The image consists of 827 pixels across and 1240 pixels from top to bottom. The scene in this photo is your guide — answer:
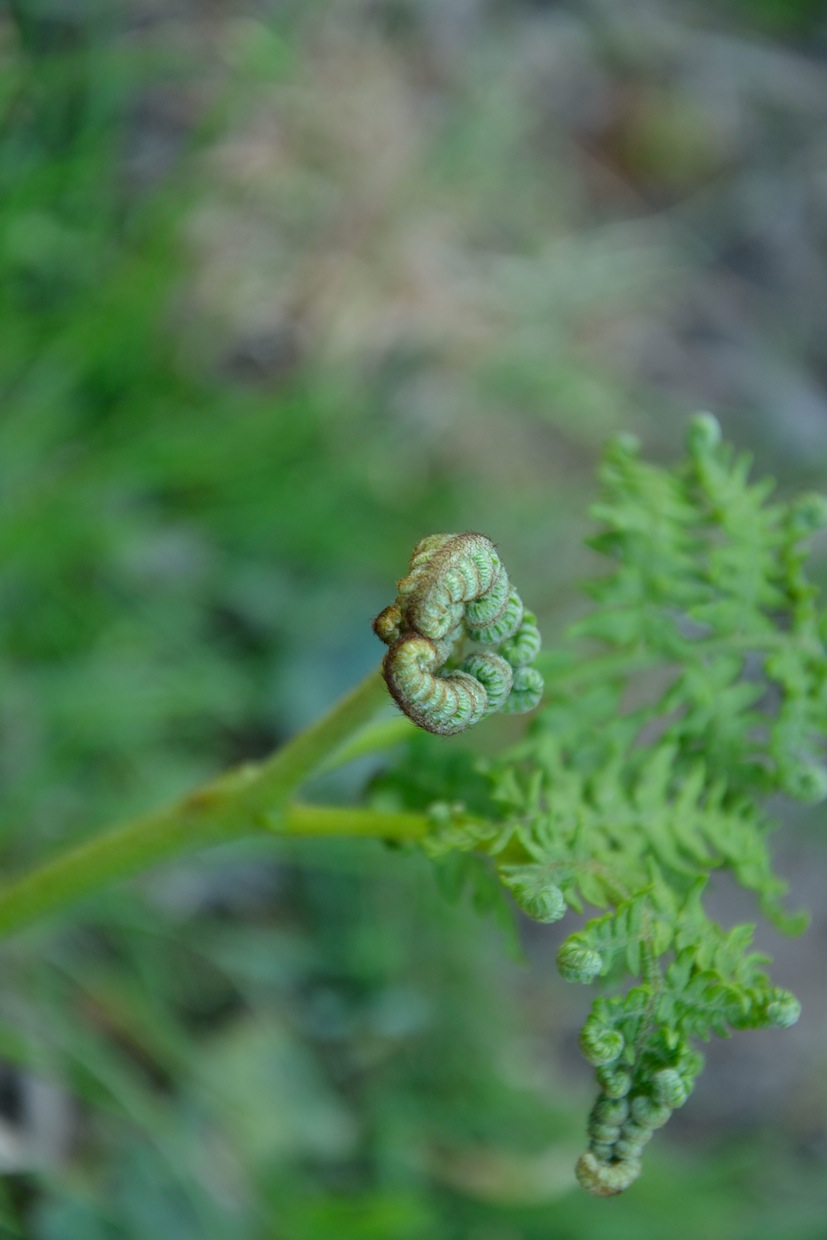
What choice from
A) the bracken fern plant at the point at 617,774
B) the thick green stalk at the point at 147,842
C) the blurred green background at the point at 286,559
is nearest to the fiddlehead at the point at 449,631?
the bracken fern plant at the point at 617,774

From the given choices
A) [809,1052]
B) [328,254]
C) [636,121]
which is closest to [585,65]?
[636,121]

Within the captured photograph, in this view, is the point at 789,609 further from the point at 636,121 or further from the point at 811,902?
the point at 636,121

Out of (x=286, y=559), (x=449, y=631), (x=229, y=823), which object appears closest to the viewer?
(x=449, y=631)

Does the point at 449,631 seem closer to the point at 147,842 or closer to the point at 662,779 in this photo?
the point at 662,779

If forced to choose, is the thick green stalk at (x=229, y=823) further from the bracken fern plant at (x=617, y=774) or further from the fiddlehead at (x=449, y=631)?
the fiddlehead at (x=449, y=631)

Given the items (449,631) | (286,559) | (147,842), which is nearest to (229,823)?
(147,842)

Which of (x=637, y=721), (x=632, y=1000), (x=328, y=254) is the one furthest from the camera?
(x=328, y=254)

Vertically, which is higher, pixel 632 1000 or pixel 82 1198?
pixel 82 1198
